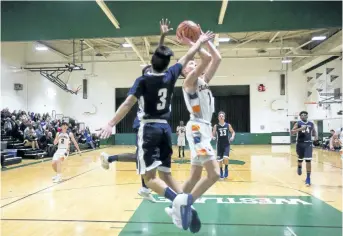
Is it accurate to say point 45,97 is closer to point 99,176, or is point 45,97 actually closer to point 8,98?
point 8,98

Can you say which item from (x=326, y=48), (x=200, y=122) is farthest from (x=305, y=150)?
(x=326, y=48)

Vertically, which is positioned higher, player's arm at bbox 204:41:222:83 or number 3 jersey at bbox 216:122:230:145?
player's arm at bbox 204:41:222:83

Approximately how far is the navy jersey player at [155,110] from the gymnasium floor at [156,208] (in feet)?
4.79

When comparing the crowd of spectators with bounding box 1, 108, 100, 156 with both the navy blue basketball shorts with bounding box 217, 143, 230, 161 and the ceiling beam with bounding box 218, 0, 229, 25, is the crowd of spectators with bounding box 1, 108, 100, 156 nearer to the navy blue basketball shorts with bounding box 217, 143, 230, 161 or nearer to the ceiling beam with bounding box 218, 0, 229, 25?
the navy blue basketball shorts with bounding box 217, 143, 230, 161

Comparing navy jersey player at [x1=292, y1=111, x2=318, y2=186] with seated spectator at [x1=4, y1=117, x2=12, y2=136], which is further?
seated spectator at [x1=4, y1=117, x2=12, y2=136]

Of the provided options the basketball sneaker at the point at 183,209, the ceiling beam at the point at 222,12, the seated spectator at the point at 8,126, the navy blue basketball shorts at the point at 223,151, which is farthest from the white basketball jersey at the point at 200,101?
the seated spectator at the point at 8,126

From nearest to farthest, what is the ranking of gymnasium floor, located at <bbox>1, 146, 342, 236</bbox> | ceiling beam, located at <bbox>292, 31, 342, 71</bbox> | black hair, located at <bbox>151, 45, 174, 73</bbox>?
black hair, located at <bbox>151, 45, 174, 73</bbox> → gymnasium floor, located at <bbox>1, 146, 342, 236</bbox> → ceiling beam, located at <bbox>292, 31, 342, 71</bbox>

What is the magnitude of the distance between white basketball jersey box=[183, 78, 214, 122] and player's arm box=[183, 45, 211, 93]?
0.09 metres

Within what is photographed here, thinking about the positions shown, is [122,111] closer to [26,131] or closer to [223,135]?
[223,135]

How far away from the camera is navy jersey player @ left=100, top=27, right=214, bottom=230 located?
312 centimetres

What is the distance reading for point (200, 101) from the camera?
11.9ft

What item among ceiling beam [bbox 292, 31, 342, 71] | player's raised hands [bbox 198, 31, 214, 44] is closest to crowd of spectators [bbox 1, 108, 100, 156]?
player's raised hands [bbox 198, 31, 214, 44]

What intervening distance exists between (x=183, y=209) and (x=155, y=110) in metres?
0.97

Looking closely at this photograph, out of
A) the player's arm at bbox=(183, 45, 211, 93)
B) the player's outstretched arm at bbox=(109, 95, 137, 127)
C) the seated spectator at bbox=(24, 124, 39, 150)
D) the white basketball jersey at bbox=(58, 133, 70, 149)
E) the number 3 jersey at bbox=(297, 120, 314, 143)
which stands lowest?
the seated spectator at bbox=(24, 124, 39, 150)
